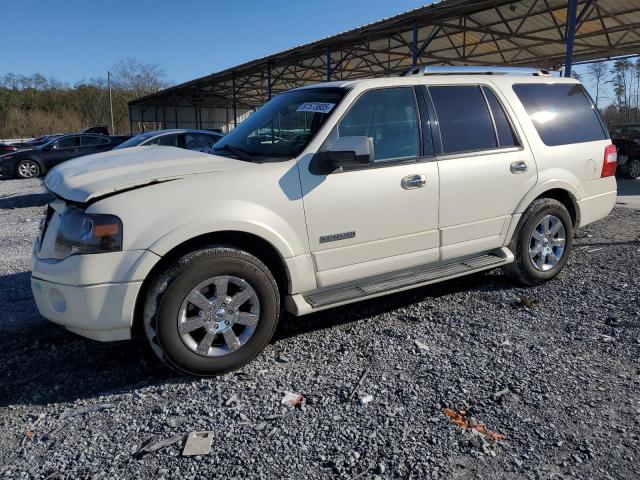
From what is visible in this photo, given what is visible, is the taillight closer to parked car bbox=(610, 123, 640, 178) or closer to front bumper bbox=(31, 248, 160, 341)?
front bumper bbox=(31, 248, 160, 341)

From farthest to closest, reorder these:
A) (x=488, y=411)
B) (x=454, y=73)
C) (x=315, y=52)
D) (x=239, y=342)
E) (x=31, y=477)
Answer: (x=315, y=52), (x=454, y=73), (x=239, y=342), (x=488, y=411), (x=31, y=477)

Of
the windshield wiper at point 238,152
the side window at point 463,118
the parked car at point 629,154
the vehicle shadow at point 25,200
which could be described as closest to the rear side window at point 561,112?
the side window at point 463,118

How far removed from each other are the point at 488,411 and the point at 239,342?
1592mm

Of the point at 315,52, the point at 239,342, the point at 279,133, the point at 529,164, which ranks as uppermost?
the point at 315,52

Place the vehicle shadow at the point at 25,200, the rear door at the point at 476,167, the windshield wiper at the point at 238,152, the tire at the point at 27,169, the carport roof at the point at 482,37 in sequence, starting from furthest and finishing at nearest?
the tire at the point at 27,169, the carport roof at the point at 482,37, the vehicle shadow at the point at 25,200, the rear door at the point at 476,167, the windshield wiper at the point at 238,152

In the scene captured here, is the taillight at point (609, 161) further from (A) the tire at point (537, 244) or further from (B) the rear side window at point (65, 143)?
(B) the rear side window at point (65, 143)

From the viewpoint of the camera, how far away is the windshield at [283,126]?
3844 mm

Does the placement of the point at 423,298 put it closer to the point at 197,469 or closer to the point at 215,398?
the point at 215,398

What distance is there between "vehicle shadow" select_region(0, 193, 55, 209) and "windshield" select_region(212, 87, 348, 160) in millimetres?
8334

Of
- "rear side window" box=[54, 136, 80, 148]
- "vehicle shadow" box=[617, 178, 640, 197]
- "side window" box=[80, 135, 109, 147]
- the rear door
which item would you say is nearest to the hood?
the rear door

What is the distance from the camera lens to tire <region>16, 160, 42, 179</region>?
1801cm

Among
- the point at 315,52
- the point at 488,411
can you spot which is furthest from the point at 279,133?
the point at 315,52

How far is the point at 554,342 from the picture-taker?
3.80 meters

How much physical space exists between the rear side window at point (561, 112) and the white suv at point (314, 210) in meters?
0.02
